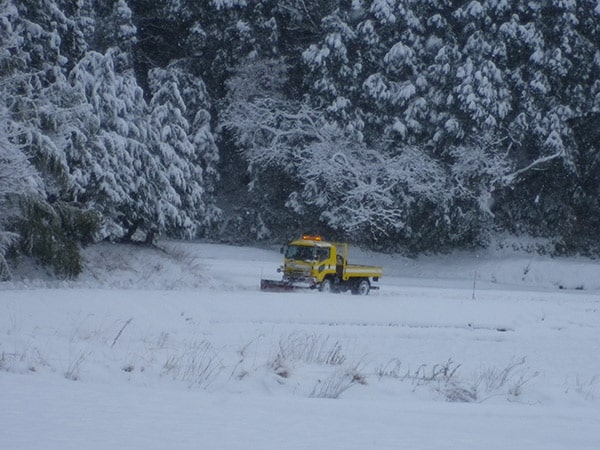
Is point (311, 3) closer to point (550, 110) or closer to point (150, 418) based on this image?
point (550, 110)

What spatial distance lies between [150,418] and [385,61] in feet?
113

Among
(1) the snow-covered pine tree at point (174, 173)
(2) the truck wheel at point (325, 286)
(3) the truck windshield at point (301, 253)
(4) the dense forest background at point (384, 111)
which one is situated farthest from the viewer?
(4) the dense forest background at point (384, 111)

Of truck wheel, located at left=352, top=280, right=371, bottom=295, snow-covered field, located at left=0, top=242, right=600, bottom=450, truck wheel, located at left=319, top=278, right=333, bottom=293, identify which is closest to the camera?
snow-covered field, located at left=0, top=242, right=600, bottom=450

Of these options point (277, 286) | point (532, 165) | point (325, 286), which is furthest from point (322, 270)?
point (532, 165)

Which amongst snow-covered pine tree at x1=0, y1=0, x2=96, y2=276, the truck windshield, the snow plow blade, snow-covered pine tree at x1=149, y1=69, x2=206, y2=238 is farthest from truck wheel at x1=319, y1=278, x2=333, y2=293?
snow-covered pine tree at x1=0, y1=0, x2=96, y2=276

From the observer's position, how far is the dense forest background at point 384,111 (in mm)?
38312

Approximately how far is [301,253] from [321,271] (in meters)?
0.92

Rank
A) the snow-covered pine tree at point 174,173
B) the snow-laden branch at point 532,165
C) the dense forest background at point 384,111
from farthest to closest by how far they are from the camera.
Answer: the dense forest background at point 384,111
the snow-laden branch at point 532,165
the snow-covered pine tree at point 174,173

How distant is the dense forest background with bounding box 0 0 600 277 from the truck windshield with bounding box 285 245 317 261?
604 centimetres

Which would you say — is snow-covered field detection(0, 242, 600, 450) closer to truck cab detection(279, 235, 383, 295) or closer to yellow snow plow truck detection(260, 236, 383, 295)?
yellow snow plow truck detection(260, 236, 383, 295)

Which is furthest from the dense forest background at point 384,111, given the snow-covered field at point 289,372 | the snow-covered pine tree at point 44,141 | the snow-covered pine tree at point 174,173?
the snow-covered field at point 289,372

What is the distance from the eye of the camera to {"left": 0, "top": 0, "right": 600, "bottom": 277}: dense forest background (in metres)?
38.3

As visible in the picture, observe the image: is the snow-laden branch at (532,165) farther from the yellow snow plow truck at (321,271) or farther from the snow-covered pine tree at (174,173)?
the snow-covered pine tree at (174,173)

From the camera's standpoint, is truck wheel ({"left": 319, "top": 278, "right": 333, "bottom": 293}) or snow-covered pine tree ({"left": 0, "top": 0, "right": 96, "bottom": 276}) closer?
snow-covered pine tree ({"left": 0, "top": 0, "right": 96, "bottom": 276})
